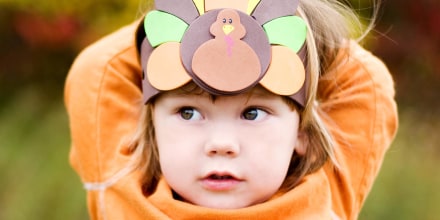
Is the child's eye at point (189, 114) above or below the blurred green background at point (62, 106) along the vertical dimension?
above

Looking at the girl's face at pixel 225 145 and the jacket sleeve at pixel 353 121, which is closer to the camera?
the girl's face at pixel 225 145

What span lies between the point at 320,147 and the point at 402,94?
3.67 metres

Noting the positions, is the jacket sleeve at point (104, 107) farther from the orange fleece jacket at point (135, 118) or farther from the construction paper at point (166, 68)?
the construction paper at point (166, 68)

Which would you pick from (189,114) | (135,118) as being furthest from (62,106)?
(189,114)

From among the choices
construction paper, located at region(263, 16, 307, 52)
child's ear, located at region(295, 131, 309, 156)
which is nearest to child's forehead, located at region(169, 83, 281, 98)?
construction paper, located at region(263, 16, 307, 52)

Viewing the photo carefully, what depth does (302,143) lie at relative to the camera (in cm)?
244

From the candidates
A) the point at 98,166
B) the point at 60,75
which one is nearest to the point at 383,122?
the point at 98,166

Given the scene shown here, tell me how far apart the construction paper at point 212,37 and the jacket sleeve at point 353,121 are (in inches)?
16.7

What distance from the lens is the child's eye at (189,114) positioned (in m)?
2.21

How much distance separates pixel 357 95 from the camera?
260 centimetres

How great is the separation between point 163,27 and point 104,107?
45 cm

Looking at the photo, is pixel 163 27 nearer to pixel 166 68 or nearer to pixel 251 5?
pixel 166 68

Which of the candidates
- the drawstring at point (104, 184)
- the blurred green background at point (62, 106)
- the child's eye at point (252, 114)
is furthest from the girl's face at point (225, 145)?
the blurred green background at point (62, 106)

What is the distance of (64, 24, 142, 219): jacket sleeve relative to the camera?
258 cm
